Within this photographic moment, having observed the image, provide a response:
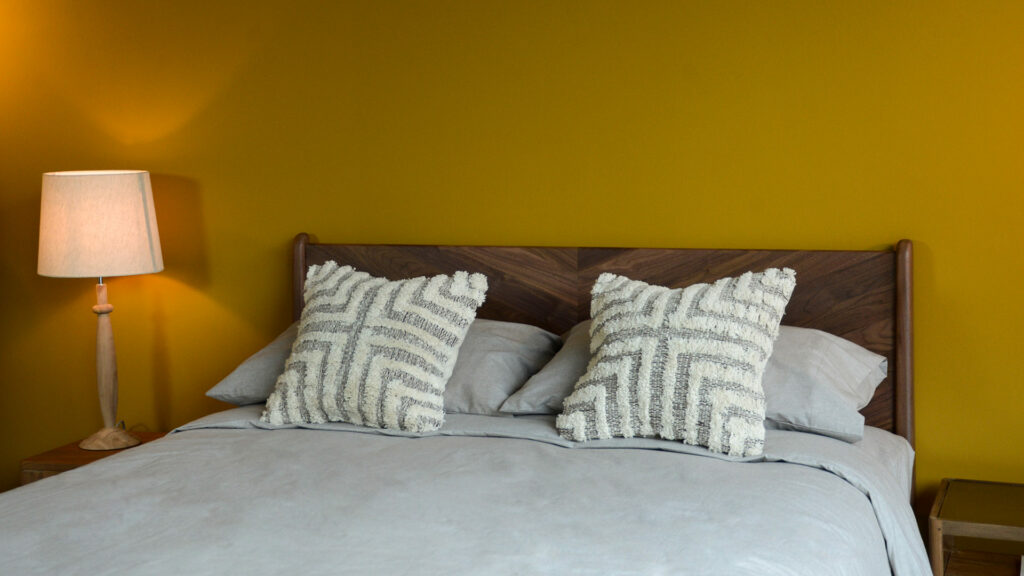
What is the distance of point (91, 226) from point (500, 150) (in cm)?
119

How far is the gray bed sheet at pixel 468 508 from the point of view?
147cm

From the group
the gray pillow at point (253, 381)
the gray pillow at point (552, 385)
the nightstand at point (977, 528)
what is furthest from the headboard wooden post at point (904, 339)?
the gray pillow at point (253, 381)

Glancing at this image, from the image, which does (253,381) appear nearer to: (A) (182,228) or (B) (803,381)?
(A) (182,228)

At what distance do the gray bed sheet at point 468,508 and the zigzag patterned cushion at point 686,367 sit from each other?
1.9 inches

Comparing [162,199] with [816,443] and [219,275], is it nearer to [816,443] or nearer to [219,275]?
[219,275]

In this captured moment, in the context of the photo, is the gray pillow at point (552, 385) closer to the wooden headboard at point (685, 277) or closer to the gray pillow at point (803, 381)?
the gray pillow at point (803, 381)

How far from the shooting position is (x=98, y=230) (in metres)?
2.82

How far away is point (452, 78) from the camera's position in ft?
9.42

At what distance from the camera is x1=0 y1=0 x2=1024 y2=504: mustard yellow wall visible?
242cm

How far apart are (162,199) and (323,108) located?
25.6 inches

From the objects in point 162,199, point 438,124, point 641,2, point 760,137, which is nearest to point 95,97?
point 162,199

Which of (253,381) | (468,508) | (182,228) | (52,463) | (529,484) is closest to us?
(468,508)

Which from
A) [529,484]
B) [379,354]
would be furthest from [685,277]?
[529,484]

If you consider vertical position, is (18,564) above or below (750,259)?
below
